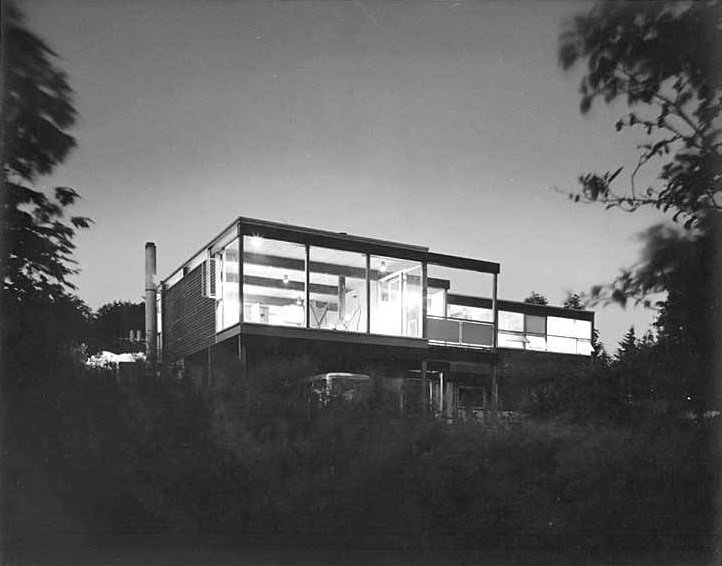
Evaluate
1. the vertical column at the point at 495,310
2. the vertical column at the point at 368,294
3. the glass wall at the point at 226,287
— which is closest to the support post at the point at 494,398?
the vertical column at the point at 495,310

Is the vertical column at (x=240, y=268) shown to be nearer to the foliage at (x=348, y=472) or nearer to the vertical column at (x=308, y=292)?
the vertical column at (x=308, y=292)

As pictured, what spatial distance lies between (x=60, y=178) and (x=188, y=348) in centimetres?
80

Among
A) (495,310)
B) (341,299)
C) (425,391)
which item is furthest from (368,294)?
(425,391)

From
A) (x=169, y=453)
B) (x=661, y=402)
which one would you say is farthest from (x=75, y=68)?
(x=661, y=402)

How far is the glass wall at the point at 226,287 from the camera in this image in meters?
3.02

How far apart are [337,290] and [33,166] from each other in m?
2.82

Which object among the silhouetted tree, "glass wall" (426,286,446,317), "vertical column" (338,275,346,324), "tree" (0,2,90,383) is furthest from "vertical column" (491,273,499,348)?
"tree" (0,2,90,383)

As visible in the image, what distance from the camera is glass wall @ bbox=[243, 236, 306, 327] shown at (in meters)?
3.53

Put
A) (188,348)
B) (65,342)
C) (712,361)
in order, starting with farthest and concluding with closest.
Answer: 1. (712,361)
2. (188,348)
3. (65,342)

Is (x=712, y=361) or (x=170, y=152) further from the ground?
(x=170, y=152)

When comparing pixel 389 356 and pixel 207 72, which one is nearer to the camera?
pixel 207 72

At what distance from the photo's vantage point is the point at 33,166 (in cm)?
265

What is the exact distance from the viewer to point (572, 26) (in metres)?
2.88

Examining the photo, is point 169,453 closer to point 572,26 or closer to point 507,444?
point 507,444
